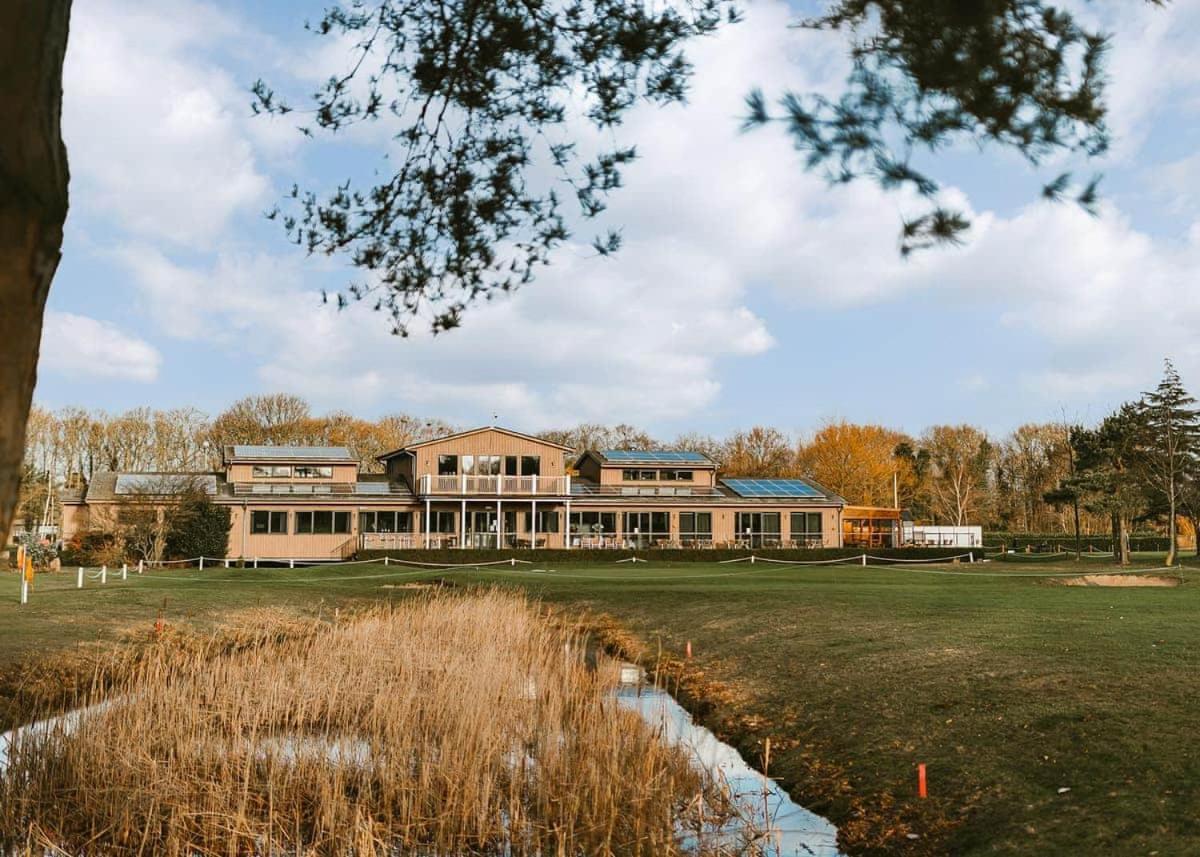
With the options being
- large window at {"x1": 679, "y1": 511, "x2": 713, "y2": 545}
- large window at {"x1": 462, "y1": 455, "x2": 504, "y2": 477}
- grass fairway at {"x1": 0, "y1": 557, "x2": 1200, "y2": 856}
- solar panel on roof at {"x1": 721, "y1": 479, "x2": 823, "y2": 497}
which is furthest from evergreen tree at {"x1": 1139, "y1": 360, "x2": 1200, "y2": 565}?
large window at {"x1": 462, "y1": 455, "x2": 504, "y2": 477}

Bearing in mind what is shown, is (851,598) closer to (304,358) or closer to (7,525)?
(304,358)

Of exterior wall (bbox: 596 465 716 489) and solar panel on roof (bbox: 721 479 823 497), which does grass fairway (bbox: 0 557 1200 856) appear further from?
solar panel on roof (bbox: 721 479 823 497)

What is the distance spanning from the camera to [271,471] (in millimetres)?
42250

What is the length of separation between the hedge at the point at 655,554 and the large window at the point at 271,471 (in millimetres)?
6012

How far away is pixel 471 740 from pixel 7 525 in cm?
620

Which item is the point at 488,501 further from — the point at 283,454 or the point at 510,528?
the point at 283,454

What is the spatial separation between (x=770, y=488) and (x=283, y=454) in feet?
69.5

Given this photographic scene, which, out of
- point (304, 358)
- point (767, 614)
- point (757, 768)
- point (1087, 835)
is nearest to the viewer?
point (1087, 835)

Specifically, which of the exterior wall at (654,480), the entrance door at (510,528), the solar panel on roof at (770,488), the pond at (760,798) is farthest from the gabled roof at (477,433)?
the pond at (760,798)

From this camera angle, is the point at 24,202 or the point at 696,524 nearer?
the point at 24,202

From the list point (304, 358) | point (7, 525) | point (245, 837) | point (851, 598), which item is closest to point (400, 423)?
point (851, 598)

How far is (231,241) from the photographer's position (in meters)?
6.99

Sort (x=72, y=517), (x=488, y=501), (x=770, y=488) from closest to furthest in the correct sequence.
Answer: (x=72, y=517) < (x=488, y=501) < (x=770, y=488)

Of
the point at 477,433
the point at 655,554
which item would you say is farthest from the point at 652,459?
the point at 477,433
